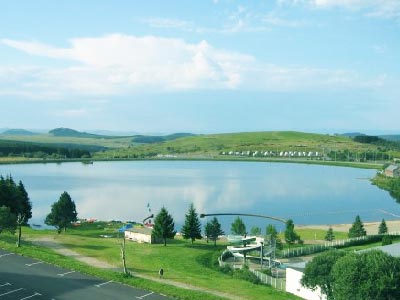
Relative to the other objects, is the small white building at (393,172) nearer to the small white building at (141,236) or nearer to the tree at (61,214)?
the tree at (61,214)

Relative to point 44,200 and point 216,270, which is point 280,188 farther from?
point 216,270

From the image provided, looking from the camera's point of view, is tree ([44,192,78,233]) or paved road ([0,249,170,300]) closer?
paved road ([0,249,170,300])

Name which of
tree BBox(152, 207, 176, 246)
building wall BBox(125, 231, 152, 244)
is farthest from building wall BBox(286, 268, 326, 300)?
building wall BBox(125, 231, 152, 244)

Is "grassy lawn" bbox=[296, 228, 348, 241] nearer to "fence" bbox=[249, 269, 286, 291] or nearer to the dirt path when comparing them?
"fence" bbox=[249, 269, 286, 291]

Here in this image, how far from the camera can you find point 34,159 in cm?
19238

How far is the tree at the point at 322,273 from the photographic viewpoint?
966 inches

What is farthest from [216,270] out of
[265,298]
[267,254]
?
[265,298]

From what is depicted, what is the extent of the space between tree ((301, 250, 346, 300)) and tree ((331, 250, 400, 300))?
2129 millimetres

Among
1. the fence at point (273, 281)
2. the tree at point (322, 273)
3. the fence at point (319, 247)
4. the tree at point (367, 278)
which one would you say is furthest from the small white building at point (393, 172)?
the tree at point (367, 278)

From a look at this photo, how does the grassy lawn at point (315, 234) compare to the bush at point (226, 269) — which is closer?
the bush at point (226, 269)

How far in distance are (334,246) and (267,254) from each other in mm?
9848

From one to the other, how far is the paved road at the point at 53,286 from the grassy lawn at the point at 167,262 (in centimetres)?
89

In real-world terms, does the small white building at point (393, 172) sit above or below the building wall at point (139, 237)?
above

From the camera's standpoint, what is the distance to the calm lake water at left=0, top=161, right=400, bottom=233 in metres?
79.6
